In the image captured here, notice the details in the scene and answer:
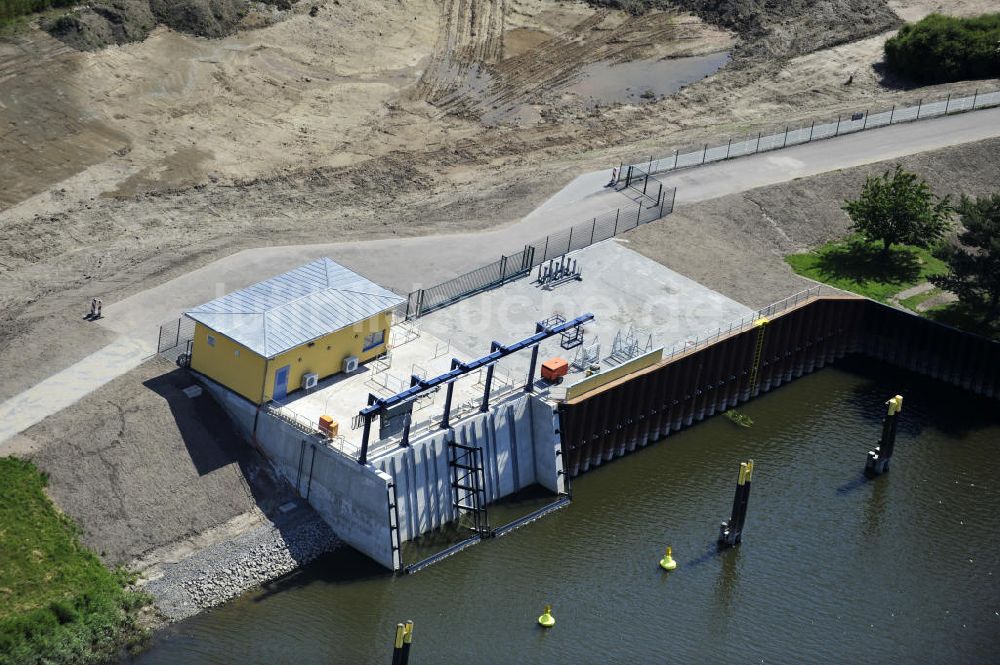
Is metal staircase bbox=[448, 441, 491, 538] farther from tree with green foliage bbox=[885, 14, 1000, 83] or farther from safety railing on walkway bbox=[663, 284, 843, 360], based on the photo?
tree with green foliage bbox=[885, 14, 1000, 83]

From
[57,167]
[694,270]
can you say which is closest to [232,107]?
[57,167]

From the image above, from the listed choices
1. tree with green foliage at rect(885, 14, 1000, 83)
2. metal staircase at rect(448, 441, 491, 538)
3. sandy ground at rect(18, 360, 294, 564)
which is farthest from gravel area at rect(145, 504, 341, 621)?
tree with green foliage at rect(885, 14, 1000, 83)

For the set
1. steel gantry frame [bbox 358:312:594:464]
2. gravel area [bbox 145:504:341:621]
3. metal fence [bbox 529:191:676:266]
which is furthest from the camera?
metal fence [bbox 529:191:676:266]

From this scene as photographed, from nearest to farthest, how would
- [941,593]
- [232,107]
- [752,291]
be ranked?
[941,593]
[752,291]
[232,107]

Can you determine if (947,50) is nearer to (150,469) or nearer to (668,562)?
(668,562)

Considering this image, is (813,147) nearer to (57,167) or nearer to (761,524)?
(761,524)

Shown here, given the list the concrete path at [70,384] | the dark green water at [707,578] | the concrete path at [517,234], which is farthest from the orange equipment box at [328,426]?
the concrete path at [517,234]
